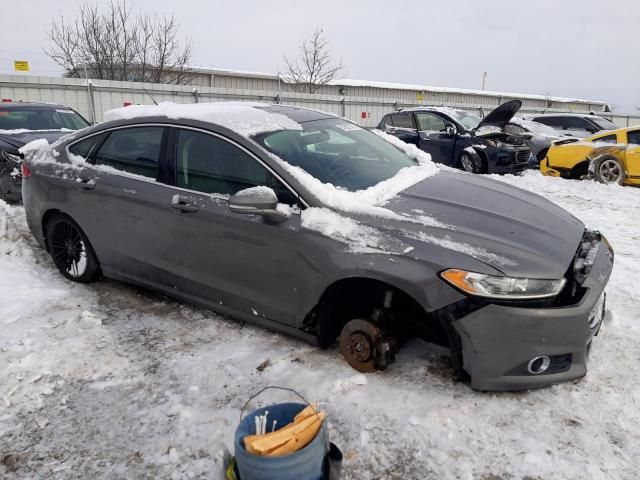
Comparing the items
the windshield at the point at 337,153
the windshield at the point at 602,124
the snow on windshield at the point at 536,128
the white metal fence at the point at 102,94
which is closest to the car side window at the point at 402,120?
the snow on windshield at the point at 536,128

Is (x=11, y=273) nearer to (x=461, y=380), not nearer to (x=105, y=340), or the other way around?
(x=105, y=340)

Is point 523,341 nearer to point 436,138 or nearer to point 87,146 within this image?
point 87,146

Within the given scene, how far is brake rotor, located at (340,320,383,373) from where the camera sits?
3002 millimetres

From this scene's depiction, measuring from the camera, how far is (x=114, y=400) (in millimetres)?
2896

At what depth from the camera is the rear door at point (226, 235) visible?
313 cm

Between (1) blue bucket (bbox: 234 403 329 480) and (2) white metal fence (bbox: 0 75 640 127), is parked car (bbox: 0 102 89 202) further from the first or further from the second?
(1) blue bucket (bbox: 234 403 329 480)

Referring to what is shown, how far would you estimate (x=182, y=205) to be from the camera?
11.5 ft

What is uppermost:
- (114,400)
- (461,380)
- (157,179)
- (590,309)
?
(157,179)

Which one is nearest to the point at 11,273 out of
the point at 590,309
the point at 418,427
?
the point at 418,427

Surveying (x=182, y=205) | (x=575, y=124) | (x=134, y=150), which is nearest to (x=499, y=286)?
(x=182, y=205)

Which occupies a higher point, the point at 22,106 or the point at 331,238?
the point at 22,106

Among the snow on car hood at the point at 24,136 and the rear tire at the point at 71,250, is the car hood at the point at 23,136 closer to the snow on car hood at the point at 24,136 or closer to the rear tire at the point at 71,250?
the snow on car hood at the point at 24,136

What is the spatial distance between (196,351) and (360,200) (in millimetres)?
1496

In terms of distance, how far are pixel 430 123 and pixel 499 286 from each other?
9.79 meters
